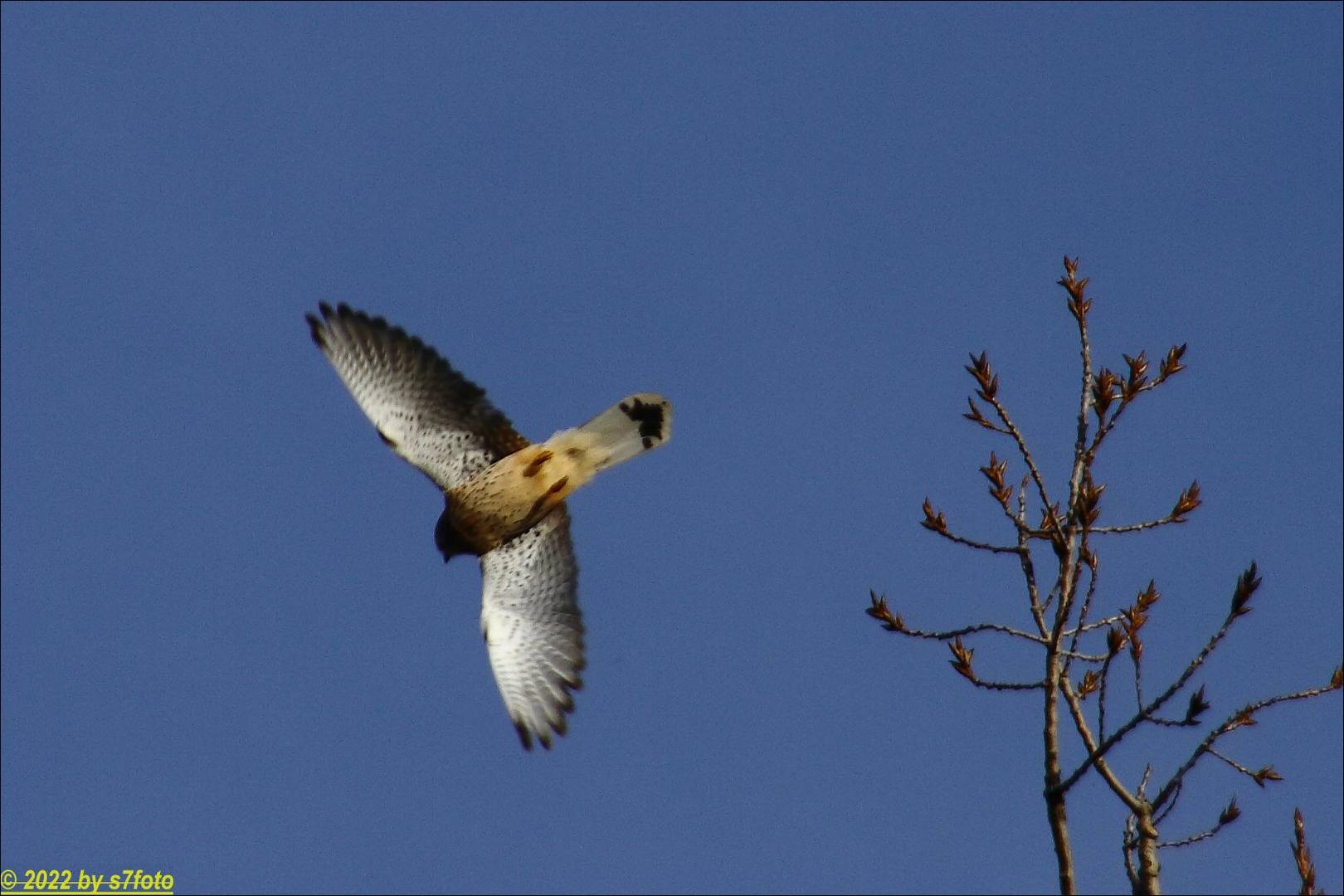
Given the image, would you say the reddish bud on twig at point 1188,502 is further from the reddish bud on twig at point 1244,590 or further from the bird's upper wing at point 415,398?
the bird's upper wing at point 415,398

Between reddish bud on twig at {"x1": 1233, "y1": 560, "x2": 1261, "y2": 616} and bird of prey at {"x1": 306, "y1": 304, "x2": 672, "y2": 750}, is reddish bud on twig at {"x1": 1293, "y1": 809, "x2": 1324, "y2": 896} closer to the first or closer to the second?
reddish bud on twig at {"x1": 1233, "y1": 560, "x2": 1261, "y2": 616}

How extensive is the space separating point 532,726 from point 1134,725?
4.60 m

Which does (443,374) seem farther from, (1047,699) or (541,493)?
(1047,699)

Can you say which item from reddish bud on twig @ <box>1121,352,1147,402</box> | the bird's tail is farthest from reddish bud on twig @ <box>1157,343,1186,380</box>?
the bird's tail

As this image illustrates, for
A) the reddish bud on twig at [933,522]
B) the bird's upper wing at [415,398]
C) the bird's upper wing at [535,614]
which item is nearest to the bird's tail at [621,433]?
the bird's upper wing at [415,398]

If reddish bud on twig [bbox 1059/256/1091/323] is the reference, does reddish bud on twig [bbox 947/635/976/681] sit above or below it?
below

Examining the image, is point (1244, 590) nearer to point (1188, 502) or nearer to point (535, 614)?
point (1188, 502)

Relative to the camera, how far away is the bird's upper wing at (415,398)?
739 cm

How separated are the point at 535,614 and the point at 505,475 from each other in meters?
0.83

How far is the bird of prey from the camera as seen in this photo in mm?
7281

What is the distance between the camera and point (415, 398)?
24.5 ft

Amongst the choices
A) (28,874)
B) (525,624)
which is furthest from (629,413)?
(28,874)

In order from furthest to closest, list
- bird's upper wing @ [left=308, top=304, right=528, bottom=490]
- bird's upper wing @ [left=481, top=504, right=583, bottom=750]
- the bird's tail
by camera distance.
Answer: bird's upper wing @ [left=481, top=504, right=583, bottom=750], bird's upper wing @ [left=308, top=304, right=528, bottom=490], the bird's tail

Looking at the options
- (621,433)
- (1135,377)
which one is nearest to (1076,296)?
(1135,377)
